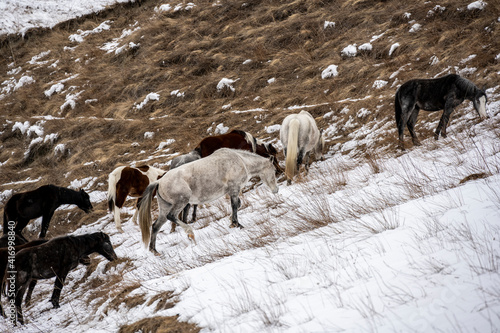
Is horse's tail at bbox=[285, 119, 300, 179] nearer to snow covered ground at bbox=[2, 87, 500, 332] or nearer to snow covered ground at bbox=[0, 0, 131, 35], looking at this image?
snow covered ground at bbox=[2, 87, 500, 332]

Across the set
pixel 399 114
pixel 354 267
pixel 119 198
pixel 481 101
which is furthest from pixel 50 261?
pixel 481 101

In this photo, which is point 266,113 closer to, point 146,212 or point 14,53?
point 146,212

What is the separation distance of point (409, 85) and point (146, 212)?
595cm

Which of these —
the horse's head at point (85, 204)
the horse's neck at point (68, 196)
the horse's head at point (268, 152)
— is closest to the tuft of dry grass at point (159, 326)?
the horse's head at point (268, 152)

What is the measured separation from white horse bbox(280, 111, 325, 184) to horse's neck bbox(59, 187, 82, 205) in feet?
19.4

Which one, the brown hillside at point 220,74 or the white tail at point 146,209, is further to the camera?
the brown hillside at point 220,74

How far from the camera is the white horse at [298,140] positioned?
8.16m

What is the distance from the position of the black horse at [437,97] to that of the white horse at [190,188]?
381cm

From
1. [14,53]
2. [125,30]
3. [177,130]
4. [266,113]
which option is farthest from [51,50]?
[266,113]

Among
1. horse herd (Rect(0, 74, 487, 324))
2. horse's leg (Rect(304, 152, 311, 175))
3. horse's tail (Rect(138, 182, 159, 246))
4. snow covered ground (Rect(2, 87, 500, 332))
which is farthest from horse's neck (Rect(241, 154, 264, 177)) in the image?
horse's leg (Rect(304, 152, 311, 175))

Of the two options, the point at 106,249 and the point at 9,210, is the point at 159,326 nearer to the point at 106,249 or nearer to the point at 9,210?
the point at 106,249

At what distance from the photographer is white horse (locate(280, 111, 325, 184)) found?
26.8 feet

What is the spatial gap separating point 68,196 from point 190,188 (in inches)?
217

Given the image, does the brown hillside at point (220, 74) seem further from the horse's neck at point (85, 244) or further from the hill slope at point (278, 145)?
the horse's neck at point (85, 244)
